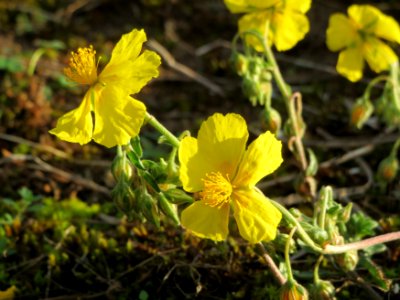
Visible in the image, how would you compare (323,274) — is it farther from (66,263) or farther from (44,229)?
(44,229)

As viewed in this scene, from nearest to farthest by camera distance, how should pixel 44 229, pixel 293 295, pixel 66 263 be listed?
pixel 293 295 → pixel 66 263 → pixel 44 229

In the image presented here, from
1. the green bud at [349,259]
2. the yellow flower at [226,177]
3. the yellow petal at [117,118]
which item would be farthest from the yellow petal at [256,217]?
the green bud at [349,259]

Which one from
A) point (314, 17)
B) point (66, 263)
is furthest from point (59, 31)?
point (66, 263)

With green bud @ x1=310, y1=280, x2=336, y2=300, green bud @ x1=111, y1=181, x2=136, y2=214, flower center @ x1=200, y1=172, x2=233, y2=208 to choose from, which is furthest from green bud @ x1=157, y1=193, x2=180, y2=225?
green bud @ x1=310, y1=280, x2=336, y2=300

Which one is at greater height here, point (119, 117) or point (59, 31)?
point (119, 117)

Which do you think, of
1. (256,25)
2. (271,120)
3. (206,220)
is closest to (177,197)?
(206,220)

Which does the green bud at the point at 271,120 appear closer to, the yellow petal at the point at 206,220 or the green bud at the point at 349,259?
the green bud at the point at 349,259

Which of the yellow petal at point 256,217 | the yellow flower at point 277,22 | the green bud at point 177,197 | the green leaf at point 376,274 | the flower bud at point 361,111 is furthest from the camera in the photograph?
the flower bud at point 361,111
